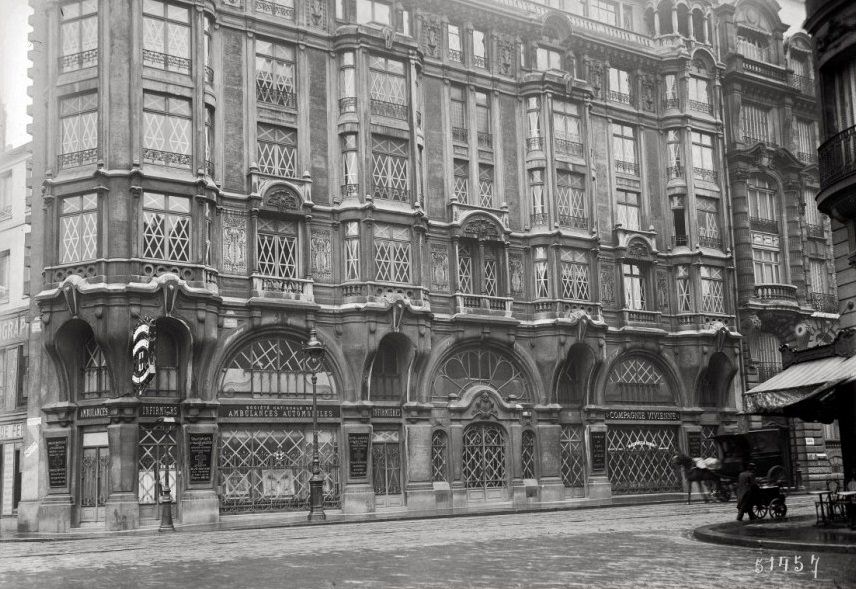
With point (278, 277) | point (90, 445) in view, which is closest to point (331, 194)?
point (278, 277)

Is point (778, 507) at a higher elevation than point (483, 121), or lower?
lower

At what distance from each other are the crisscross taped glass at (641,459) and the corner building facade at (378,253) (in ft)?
0.37

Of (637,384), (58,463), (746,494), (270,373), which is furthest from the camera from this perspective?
(637,384)

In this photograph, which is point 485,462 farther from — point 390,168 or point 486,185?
point 390,168

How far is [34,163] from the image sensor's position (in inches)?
1356

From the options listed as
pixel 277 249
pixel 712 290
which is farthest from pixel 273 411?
pixel 712 290

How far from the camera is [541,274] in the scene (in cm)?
4272

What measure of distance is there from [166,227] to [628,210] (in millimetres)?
22153

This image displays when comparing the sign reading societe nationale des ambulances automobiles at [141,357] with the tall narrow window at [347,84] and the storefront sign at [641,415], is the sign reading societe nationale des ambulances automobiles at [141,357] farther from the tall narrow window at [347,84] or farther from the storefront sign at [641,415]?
the storefront sign at [641,415]

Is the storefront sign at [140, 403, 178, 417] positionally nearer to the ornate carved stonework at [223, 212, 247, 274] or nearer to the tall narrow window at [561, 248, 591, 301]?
the ornate carved stonework at [223, 212, 247, 274]

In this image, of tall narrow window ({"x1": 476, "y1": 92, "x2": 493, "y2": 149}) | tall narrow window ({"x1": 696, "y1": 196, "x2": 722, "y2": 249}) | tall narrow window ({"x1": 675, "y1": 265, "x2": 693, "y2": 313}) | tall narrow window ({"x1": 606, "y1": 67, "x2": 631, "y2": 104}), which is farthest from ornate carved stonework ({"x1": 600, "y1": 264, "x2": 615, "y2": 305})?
tall narrow window ({"x1": 606, "y1": 67, "x2": 631, "y2": 104})

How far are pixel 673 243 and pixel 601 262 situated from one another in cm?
469

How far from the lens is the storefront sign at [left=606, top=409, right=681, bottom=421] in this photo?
44.3 m

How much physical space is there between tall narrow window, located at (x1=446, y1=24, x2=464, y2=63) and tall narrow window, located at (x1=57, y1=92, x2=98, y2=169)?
15.0 meters
